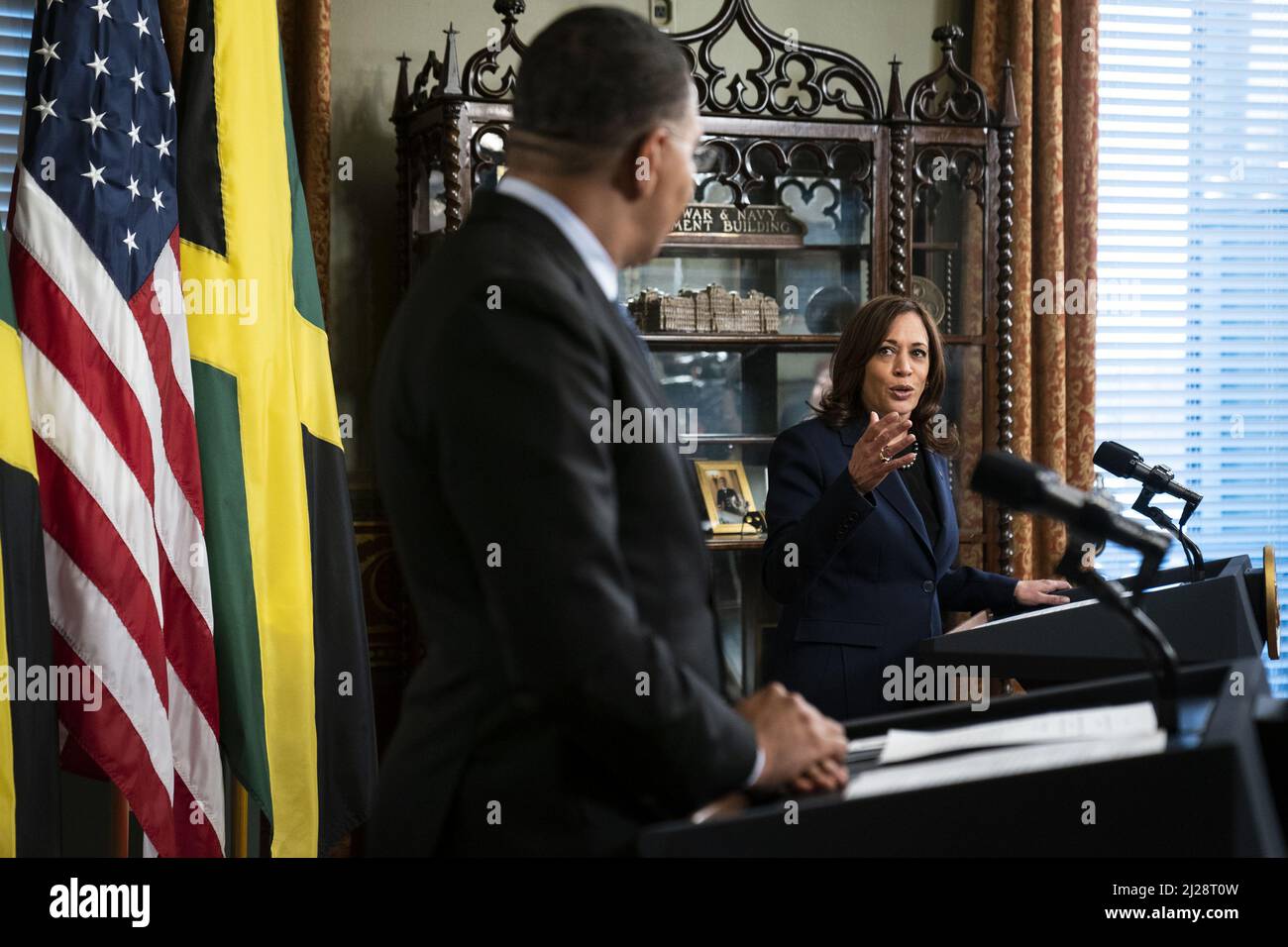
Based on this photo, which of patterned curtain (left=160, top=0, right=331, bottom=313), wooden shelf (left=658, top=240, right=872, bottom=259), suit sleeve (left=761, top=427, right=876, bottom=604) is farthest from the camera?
wooden shelf (left=658, top=240, right=872, bottom=259)

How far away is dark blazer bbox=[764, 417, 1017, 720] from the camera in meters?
2.59

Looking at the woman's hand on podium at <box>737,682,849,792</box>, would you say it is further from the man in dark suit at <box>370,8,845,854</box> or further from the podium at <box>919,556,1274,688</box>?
the podium at <box>919,556,1274,688</box>

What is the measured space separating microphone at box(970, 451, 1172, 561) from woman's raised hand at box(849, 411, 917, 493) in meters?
1.07

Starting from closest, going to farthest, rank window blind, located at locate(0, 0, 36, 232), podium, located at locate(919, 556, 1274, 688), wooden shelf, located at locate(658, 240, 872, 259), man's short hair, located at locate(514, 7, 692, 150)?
man's short hair, located at locate(514, 7, 692, 150) → podium, located at locate(919, 556, 1274, 688) → window blind, located at locate(0, 0, 36, 232) → wooden shelf, located at locate(658, 240, 872, 259)

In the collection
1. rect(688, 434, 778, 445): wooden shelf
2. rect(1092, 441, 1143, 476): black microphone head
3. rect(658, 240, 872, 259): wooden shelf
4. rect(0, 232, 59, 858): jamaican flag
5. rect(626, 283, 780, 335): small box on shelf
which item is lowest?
rect(0, 232, 59, 858): jamaican flag

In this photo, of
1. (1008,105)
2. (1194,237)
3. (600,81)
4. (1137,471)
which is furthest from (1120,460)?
(1194,237)

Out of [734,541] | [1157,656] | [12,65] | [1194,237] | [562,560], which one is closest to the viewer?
A: [562,560]

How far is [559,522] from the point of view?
996 mm

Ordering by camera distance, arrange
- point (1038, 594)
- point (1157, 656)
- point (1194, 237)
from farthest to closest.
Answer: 1. point (1194, 237)
2. point (1038, 594)
3. point (1157, 656)

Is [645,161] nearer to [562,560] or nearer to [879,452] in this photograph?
[562,560]

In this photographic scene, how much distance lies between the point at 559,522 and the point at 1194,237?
4334 mm

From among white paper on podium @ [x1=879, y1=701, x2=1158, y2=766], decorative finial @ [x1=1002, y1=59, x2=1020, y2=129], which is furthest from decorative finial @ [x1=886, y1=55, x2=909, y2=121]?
white paper on podium @ [x1=879, y1=701, x2=1158, y2=766]
